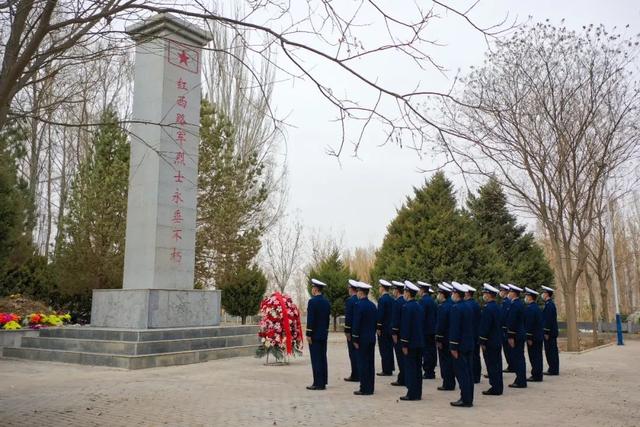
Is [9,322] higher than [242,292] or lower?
lower

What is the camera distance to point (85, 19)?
14.7 ft

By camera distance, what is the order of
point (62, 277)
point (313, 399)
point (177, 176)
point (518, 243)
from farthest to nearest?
point (518, 243) → point (62, 277) → point (177, 176) → point (313, 399)

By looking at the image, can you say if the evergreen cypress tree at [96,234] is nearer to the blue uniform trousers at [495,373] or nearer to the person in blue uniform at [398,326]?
the person in blue uniform at [398,326]

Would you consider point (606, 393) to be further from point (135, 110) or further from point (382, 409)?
point (135, 110)

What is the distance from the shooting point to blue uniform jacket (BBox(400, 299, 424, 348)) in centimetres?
793

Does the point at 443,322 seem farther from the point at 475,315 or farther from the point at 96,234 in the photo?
the point at 96,234

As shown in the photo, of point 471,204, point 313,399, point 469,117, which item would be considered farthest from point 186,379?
point 471,204

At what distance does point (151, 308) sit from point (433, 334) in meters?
6.03

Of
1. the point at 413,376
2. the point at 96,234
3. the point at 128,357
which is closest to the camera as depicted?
the point at 413,376

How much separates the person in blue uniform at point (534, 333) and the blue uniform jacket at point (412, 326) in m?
3.28

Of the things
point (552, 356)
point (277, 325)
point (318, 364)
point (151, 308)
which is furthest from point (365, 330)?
point (151, 308)

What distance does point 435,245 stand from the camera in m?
21.0

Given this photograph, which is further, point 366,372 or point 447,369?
point 447,369

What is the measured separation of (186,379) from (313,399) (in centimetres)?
285
